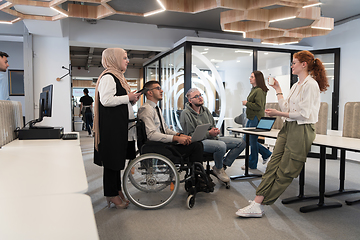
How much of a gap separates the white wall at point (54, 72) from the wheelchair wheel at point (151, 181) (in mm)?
4379

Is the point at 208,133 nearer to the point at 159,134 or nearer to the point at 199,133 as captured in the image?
the point at 199,133

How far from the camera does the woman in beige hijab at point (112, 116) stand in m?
2.46

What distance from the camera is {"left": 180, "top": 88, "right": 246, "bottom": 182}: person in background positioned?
10.6 feet

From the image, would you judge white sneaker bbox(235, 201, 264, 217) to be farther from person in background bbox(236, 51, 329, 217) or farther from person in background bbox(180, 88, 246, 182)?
person in background bbox(180, 88, 246, 182)

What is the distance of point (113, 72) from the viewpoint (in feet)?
8.41

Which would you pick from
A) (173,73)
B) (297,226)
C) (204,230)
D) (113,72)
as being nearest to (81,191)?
(204,230)

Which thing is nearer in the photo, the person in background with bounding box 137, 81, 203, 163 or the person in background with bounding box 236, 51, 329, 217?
the person in background with bounding box 236, 51, 329, 217

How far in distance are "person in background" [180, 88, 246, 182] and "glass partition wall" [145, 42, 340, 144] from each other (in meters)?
2.44

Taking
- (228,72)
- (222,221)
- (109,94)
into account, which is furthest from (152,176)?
(228,72)

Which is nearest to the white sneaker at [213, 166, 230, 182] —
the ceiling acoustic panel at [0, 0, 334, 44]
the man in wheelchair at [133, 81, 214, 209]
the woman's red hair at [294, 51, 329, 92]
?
the man in wheelchair at [133, 81, 214, 209]

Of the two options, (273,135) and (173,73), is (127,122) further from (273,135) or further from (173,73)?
(173,73)

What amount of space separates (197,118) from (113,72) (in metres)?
1.32

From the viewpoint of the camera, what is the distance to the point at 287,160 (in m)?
2.45

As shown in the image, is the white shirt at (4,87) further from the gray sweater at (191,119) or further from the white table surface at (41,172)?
the white table surface at (41,172)
